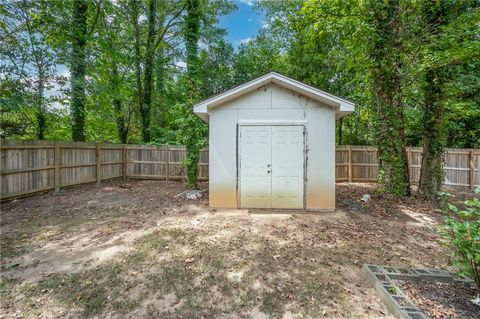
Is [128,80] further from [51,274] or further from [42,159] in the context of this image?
[51,274]

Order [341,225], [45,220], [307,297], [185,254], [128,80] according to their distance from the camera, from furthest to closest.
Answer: [128,80], [45,220], [341,225], [185,254], [307,297]

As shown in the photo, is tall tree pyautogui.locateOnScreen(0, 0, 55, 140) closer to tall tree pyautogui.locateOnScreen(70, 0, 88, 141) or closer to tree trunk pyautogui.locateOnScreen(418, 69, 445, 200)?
tall tree pyautogui.locateOnScreen(70, 0, 88, 141)

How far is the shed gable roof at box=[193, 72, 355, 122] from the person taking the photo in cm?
665

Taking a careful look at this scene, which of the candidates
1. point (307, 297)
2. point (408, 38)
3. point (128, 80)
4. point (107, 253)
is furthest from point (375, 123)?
point (128, 80)

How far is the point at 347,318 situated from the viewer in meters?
3.10

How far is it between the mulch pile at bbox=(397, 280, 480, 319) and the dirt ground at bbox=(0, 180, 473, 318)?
469 mm

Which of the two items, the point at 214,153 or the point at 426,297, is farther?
the point at 214,153

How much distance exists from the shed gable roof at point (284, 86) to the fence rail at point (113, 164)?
18.8ft

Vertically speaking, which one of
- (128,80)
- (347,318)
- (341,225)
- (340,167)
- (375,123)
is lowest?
(347,318)

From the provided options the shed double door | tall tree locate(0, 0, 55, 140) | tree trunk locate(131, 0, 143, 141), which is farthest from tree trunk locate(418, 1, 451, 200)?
tree trunk locate(131, 0, 143, 141)

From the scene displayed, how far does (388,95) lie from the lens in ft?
27.0

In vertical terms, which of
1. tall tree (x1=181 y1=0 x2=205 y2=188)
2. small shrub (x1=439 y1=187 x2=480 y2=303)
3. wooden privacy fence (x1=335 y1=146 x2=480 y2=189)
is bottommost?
small shrub (x1=439 y1=187 x2=480 y2=303)

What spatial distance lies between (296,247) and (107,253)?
3.40 metres

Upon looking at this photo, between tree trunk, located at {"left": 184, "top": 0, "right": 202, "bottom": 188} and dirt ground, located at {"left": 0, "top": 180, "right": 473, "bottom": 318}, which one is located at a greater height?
tree trunk, located at {"left": 184, "top": 0, "right": 202, "bottom": 188}
